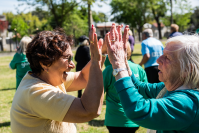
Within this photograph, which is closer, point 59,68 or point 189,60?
point 189,60

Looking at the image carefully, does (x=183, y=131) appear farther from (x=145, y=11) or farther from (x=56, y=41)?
(x=145, y=11)

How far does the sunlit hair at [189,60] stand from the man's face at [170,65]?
3 centimetres

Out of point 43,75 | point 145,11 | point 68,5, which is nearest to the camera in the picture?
point 43,75

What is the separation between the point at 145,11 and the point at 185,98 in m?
47.3

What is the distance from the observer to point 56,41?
5.67 feet

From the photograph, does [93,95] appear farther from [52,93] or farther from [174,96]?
[174,96]

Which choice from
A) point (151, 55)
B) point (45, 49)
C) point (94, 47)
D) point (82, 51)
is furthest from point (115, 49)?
point (82, 51)

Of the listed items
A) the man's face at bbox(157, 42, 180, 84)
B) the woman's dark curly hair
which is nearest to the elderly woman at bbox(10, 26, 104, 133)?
the woman's dark curly hair

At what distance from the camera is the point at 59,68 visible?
1792 millimetres

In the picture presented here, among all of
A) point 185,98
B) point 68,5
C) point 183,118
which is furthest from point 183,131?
point 68,5

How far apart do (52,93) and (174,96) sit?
90 centimetres

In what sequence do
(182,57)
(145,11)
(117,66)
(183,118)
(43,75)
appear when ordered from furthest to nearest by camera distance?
1. (145,11)
2. (43,75)
3. (117,66)
4. (182,57)
5. (183,118)

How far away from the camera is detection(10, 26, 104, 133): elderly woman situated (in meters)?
1.55

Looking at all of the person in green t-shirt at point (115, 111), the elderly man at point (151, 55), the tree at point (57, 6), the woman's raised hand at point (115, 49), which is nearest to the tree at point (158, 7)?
the tree at point (57, 6)
